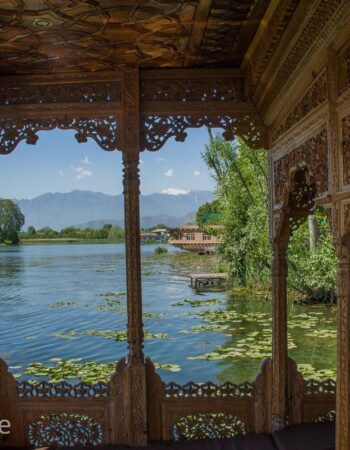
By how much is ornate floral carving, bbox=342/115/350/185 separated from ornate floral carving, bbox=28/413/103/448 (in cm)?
213

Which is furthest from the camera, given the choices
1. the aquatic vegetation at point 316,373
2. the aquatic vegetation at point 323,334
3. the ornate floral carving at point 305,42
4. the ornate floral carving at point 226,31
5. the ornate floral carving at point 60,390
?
the aquatic vegetation at point 323,334

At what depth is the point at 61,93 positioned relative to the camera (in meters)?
2.89

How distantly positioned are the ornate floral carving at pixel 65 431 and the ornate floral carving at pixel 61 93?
1.88m

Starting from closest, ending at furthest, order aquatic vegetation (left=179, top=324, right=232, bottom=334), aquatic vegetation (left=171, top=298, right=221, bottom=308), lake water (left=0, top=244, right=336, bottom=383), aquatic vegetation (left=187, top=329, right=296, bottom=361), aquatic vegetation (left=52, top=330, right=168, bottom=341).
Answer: lake water (left=0, top=244, right=336, bottom=383) < aquatic vegetation (left=187, top=329, right=296, bottom=361) < aquatic vegetation (left=52, top=330, right=168, bottom=341) < aquatic vegetation (left=179, top=324, right=232, bottom=334) < aquatic vegetation (left=171, top=298, right=221, bottom=308)

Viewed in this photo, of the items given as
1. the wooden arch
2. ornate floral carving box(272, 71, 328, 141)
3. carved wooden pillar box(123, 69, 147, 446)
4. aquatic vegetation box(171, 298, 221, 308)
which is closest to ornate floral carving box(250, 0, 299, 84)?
ornate floral carving box(272, 71, 328, 141)

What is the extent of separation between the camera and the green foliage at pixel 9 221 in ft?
112

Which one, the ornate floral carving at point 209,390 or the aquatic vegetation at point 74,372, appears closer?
the ornate floral carving at point 209,390

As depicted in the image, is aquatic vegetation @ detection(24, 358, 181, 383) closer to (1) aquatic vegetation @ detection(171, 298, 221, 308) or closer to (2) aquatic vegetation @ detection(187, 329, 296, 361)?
(2) aquatic vegetation @ detection(187, 329, 296, 361)

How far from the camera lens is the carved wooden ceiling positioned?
190 centimetres

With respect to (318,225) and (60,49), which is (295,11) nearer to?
(60,49)

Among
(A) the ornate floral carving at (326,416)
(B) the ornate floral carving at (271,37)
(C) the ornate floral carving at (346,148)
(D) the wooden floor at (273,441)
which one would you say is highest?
(B) the ornate floral carving at (271,37)

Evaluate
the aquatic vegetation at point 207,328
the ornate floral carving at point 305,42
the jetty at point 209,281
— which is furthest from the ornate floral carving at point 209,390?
the jetty at point 209,281

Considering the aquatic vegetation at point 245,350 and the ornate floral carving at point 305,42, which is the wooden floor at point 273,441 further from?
the aquatic vegetation at point 245,350

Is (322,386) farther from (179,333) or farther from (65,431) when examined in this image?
(179,333)
